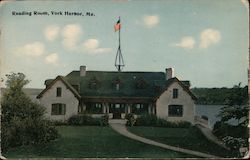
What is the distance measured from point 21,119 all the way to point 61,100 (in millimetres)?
395

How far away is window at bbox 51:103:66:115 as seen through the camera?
13.1 feet

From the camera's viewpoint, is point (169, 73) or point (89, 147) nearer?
point (89, 147)

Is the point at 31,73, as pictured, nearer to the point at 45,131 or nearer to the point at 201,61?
the point at 45,131

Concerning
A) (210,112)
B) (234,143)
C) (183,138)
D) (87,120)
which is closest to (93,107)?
(87,120)

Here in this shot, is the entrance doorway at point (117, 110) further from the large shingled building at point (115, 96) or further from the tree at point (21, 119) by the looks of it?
the tree at point (21, 119)

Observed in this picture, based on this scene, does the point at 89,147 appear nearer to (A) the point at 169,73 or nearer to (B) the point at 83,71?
(B) the point at 83,71

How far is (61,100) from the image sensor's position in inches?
158

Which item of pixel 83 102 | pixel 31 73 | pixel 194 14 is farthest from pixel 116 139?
pixel 194 14

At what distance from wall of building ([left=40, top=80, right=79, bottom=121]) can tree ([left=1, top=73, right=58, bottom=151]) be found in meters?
0.06

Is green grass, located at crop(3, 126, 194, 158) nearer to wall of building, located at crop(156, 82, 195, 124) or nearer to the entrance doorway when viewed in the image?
the entrance doorway

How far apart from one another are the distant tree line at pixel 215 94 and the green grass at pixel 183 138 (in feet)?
0.92

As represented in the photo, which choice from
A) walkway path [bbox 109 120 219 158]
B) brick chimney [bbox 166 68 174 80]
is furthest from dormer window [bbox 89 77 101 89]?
brick chimney [bbox 166 68 174 80]

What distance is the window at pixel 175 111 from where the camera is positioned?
4.02 meters

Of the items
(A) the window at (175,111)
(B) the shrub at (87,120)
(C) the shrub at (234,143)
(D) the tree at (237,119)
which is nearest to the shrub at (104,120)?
(B) the shrub at (87,120)
